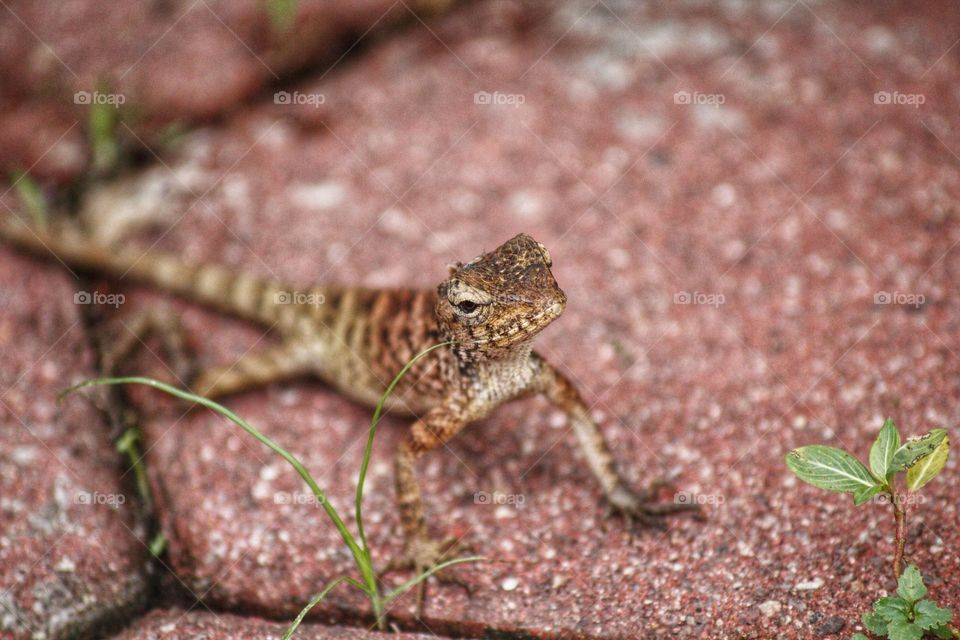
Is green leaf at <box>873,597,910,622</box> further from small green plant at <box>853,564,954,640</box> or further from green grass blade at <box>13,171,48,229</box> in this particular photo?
green grass blade at <box>13,171,48,229</box>

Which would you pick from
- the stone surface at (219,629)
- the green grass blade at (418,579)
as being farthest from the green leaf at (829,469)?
the stone surface at (219,629)

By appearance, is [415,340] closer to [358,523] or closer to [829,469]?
[358,523]

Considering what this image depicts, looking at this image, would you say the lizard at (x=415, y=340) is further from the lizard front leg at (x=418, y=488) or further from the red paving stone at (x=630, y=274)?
the red paving stone at (x=630, y=274)

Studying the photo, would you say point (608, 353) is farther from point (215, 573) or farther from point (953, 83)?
point (953, 83)

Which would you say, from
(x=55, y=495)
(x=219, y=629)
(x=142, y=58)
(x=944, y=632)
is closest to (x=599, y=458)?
(x=944, y=632)

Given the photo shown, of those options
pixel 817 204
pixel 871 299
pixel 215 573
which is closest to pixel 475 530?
pixel 215 573

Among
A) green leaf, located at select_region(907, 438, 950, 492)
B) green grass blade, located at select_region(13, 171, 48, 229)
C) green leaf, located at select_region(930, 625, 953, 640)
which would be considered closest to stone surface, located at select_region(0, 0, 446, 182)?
Answer: green grass blade, located at select_region(13, 171, 48, 229)

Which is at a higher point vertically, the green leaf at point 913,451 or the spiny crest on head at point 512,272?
the spiny crest on head at point 512,272
